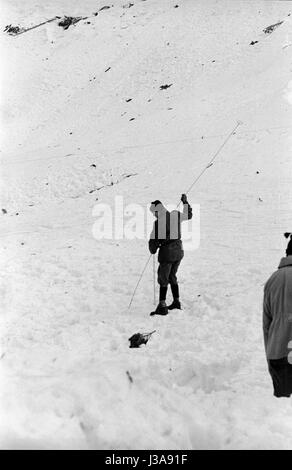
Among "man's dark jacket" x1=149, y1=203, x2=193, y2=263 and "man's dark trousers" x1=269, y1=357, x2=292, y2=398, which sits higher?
"man's dark jacket" x1=149, y1=203, x2=193, y2=263

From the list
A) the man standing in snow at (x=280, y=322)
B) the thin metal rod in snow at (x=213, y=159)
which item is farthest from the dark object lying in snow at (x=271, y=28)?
the man standing in snow at (x=280, y=322)

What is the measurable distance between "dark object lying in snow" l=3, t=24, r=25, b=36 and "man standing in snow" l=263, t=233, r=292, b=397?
142 feet

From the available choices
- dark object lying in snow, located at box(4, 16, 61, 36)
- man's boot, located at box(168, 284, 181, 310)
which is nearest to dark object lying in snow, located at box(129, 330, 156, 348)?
man's boot, located at box(168, 284, 181, 310)

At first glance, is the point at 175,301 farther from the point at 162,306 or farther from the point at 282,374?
the point at 282,374

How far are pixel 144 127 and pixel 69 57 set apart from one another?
1624 cm

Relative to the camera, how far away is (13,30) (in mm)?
41844

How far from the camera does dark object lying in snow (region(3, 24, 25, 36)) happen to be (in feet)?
136

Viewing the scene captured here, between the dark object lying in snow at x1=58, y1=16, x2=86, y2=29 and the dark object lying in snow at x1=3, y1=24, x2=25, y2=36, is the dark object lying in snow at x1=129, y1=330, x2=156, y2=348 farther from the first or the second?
the dark object lying in snow at x1=3, y1=24, x2=25, y2=36

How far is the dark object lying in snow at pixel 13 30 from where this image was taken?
4148 cm

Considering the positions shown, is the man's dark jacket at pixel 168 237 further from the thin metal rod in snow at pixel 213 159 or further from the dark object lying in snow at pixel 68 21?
the dark object lying in snow at pixel 68 21

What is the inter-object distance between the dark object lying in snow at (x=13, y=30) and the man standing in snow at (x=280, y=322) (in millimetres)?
43210

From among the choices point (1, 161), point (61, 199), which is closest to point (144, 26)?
point (1, 161)

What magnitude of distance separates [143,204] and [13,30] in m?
33.8

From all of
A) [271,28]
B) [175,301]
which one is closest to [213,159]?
[175,301]
